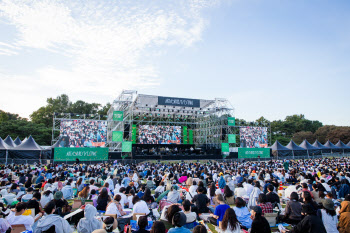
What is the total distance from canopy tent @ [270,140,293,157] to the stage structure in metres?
5.82

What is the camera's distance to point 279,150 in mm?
33125

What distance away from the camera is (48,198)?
6863 millimetres

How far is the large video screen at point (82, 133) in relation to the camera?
2606 cm

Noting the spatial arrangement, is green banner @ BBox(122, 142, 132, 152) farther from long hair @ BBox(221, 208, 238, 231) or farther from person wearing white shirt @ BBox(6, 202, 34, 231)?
long hair @ BBox(221, 208, 238, 231)

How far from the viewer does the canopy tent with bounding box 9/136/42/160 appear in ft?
77.2

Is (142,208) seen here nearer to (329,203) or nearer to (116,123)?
(329,203)

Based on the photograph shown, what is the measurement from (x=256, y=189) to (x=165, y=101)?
22.5 meters

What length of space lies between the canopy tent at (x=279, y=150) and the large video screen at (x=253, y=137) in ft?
5.67

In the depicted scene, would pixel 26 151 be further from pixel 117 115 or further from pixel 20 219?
pixel 20 219

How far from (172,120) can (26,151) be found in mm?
19105

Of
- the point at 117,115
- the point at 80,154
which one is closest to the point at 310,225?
the point at 80,154

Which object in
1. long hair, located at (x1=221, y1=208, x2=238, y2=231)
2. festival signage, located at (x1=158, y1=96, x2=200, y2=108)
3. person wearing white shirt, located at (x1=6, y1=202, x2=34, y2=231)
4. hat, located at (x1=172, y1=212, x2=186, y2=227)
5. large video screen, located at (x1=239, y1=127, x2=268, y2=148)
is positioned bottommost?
person wearing white shirt, located at (x1=6, y1=202, x2=34, y2=231)

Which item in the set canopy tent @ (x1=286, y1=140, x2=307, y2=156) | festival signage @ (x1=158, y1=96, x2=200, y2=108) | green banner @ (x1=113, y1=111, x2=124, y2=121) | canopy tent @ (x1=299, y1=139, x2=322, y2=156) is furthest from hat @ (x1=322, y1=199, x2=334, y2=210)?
canopy tent @ (x1=299, y1=139, x2=322, y2=156)

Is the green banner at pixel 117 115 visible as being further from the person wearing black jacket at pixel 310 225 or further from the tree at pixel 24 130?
the person wearing black jacket at pixel 310 225
